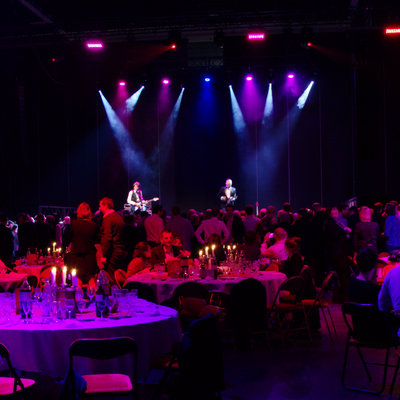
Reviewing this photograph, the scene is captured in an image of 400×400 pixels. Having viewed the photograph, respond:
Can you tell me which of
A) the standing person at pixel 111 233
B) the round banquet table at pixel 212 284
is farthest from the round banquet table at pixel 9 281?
the round banquet table at pixel 212 284

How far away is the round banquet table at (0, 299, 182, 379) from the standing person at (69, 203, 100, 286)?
280 cm

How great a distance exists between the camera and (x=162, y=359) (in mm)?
3850

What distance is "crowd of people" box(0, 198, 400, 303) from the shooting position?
253 inches

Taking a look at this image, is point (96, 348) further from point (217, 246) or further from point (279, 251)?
point (217, 246)

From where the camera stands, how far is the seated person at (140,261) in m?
5.98

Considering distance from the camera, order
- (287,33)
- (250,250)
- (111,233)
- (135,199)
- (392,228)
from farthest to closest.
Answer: (135,199)
(287,33)
(392,228)
(250,250)
(111,233)

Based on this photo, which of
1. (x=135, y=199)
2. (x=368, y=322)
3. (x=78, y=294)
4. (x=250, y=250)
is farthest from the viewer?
(x=135, y=199)

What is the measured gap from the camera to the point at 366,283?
14.0 ft

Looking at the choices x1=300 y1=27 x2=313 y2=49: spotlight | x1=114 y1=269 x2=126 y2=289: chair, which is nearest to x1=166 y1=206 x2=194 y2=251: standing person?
x1=114 y1=269 x2=126 y2=289: chair

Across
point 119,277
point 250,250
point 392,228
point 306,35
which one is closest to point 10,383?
point 119,277

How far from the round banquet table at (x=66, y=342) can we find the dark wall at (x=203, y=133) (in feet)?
40.7

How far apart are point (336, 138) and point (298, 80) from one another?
7.00 feet

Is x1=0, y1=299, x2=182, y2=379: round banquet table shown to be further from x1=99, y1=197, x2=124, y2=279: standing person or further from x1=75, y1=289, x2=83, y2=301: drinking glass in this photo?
x1=99, y1=197, x2=124, y2=279: standing person

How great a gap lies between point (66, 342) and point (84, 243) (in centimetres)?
317
